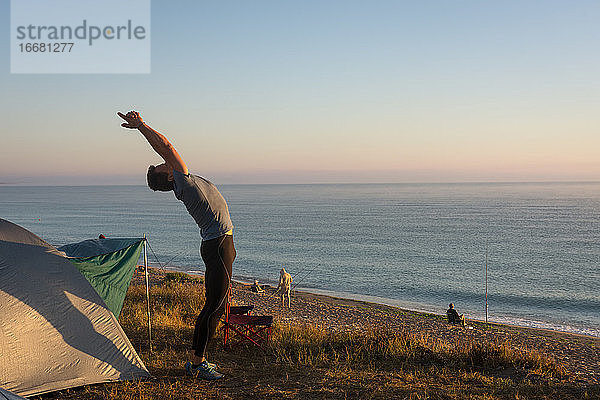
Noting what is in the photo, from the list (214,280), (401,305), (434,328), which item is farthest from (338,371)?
(401,305)

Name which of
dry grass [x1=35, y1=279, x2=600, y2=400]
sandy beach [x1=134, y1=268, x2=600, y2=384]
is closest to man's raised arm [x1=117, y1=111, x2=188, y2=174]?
dry grass [x1=35, y1=279, x2=600, y2=400]

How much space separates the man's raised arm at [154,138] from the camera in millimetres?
5191

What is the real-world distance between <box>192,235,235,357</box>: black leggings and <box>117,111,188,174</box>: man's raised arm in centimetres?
100

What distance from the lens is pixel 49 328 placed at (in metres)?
5.68

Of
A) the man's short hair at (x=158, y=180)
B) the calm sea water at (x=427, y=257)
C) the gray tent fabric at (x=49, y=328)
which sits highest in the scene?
the man's short hair at (x=158, y=180)

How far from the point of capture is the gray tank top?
5504 mm

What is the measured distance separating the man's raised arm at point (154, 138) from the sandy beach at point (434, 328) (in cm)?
829

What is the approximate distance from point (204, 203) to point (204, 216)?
15cm

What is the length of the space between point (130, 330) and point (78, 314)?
258 centimetres

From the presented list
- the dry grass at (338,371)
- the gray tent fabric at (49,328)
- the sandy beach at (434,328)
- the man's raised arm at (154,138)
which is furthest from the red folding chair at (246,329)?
the sandy beach at (434,328)

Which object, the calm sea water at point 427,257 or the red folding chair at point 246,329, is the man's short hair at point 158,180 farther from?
the calm sea water at point 427,257

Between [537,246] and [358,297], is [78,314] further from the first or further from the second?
[537,246]

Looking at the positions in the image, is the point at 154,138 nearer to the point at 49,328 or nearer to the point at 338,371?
the point at 49,328

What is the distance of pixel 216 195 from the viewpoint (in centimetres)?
568
